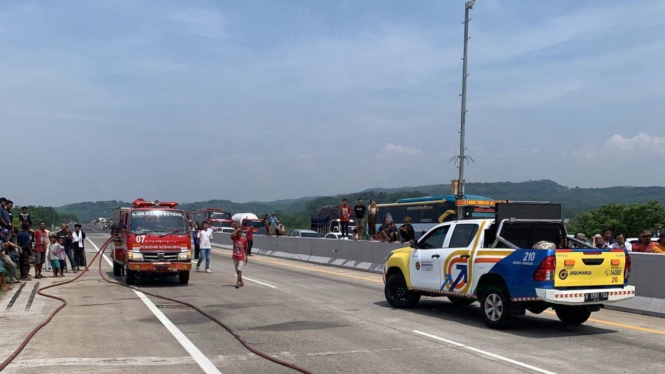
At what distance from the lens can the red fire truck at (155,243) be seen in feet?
62.7

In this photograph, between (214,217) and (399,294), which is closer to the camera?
(399,294)

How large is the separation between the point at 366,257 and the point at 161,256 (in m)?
9.90

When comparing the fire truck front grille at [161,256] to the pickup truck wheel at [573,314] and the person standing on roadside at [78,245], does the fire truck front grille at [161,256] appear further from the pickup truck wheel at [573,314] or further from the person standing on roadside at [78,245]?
the pickup truck wheel at [573,314]

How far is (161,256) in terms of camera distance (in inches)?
757

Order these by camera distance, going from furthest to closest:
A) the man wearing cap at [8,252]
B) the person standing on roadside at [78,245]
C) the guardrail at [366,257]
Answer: the person standing on roadside at [78,245], the man wearing cap at [8,252], the guardrail at [366,257]

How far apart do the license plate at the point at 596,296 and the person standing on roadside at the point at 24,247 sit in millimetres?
16448

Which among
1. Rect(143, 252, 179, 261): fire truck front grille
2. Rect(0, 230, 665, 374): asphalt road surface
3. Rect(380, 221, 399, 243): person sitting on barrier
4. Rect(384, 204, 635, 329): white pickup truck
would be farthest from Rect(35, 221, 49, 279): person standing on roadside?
Rect(384, 204, 635, 329): white pickup truck

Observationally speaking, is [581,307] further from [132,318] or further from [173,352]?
[132,318]

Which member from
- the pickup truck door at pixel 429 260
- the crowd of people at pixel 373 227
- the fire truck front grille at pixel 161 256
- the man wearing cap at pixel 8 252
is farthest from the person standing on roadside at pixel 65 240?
the pickup truck door at pixel 429 260

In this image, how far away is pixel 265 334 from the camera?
429 inches

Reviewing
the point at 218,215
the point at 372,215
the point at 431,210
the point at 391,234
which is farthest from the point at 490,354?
the point at 218,215

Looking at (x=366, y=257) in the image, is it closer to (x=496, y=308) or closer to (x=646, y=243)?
(x=646, y=243)

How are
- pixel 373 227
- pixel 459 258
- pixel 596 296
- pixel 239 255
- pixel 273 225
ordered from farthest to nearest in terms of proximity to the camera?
pixel 273 225 < pixel 373 227 < pixel 239 255 < pixel 459 258 < pixel 596 296

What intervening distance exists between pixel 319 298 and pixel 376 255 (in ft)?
33.2
